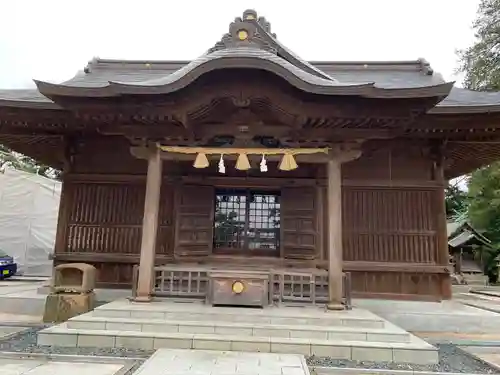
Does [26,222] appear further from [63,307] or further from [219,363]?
[219,363]

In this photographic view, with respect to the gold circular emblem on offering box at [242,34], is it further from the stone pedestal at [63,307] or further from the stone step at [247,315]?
the stone pedestal at [63,307]

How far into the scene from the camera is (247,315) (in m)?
6.16

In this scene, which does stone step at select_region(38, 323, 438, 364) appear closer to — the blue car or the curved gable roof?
the curved gable roof

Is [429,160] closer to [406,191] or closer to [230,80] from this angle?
[406,191]

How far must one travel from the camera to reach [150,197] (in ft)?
23.9

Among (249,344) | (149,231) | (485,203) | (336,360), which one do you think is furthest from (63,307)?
(485,203)

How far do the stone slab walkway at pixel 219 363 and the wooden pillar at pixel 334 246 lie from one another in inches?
70.5

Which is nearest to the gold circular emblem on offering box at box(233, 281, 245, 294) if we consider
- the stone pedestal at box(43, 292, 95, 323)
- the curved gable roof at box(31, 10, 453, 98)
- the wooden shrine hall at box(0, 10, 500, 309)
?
the wooden shrine hall at box(0, 10, 500, 309)

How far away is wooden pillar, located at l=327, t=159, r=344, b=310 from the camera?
679 centimetres

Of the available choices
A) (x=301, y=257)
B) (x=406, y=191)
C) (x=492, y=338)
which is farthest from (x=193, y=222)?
(x=492, y=338)

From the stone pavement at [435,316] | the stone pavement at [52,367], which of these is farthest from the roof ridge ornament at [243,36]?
the stone pavement at [52,367]

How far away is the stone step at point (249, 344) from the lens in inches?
206

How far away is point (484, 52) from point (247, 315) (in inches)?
858

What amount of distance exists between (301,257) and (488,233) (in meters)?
17.2
